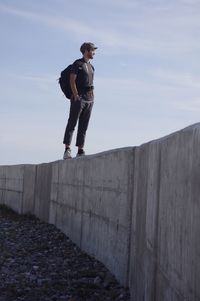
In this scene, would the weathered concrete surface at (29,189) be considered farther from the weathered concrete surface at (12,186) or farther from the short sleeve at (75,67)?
the short sleeve at (75,67)

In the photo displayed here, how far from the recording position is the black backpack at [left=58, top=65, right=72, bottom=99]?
1066 centimetres

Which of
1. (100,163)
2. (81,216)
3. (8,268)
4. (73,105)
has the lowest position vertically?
(8,268)

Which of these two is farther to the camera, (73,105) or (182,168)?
(73,105)

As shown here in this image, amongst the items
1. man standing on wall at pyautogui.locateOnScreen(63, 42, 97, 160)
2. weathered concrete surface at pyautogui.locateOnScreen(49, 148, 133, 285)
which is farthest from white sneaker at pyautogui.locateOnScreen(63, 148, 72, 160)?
man standing on wall at pyautogui.locateOnScreen(63, 42, 97, 160)

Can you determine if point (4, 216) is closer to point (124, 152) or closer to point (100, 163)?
point (100, 163)

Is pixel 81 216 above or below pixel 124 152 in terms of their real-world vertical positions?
below

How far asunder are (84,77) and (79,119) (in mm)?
749

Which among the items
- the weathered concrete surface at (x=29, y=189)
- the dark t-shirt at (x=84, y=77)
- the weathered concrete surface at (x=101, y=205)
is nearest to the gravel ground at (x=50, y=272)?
the weathered concrete surface at (x=101, y=205)

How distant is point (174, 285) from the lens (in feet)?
12.5

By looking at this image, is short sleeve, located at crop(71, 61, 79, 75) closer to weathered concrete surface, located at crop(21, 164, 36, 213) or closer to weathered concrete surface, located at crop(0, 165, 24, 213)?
weathered concrete surface, located at crop(21, 164, 36, 213)

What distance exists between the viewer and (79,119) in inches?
434

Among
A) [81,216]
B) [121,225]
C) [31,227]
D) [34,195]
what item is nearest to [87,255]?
[81,216]

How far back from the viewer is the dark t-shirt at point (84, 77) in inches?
414

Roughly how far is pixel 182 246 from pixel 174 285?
0.32 meters
